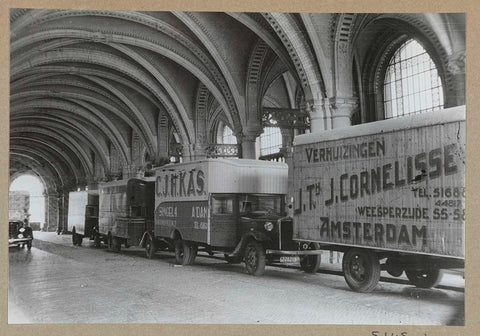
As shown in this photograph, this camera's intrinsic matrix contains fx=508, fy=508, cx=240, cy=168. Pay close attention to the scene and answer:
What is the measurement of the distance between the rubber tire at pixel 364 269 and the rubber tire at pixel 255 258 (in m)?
2.66

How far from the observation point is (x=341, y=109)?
51.1 ft

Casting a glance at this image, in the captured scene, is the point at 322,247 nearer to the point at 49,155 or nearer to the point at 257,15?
the point at 257,15

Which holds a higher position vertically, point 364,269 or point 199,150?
point 199,150

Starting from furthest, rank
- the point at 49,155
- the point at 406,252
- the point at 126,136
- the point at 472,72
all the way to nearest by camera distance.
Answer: the point at 49,155, the point at 126,136, the point at 406,252, the point at 472,72

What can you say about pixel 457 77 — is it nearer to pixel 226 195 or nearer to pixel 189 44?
pixel 226 195

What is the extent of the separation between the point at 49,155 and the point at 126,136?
15.0 m

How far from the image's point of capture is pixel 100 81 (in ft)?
95.4

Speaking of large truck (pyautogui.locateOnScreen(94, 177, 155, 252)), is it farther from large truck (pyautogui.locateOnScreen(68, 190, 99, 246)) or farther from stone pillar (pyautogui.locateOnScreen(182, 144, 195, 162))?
stone pillar (pyautogui.locateOnScreen(182, 144, 195, 162))

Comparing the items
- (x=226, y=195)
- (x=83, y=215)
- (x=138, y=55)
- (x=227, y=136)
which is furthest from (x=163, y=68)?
(x=226, y=195)

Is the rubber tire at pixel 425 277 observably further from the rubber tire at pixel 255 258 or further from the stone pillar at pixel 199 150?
the stone pillar at pixel 199 150

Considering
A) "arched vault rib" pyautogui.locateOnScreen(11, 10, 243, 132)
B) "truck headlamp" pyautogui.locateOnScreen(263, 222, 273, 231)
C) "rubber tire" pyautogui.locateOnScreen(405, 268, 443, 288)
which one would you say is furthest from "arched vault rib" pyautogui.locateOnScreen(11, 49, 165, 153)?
"rubber tire" pyautogui.locateOnScreen(405, 268, 443, 288)

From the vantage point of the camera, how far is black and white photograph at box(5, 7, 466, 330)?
29.9 ft

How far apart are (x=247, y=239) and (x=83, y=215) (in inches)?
700

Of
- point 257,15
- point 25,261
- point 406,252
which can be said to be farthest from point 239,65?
point 406,252
